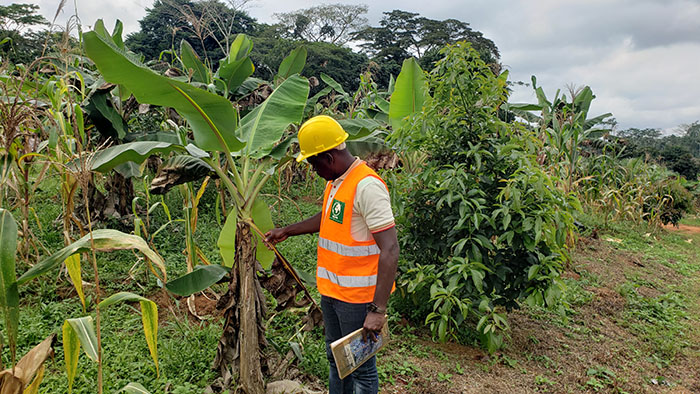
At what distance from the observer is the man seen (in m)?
2.06

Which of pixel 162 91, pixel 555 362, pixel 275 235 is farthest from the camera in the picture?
pixel 555 362

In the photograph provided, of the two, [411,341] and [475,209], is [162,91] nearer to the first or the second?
[475,209]

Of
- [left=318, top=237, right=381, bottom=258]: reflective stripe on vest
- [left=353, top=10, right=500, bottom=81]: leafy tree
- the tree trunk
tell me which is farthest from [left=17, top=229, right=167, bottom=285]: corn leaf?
[left=353, top=10, right=500, bottom=81]: leafy tree

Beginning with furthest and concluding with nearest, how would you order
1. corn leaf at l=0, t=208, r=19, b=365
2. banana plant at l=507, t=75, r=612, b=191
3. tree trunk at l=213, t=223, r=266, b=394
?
banana plant at l=507, t=75, r=612, b=191 → tree trunk at l=213, t=223, r=266, b=394 → corn leaf at l=0, t=208, r=19, b=365

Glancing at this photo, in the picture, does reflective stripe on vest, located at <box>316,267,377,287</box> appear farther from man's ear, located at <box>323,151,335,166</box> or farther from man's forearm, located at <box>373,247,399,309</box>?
man's ear, located at <box>323,151,335,166</box>

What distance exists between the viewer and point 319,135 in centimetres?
208

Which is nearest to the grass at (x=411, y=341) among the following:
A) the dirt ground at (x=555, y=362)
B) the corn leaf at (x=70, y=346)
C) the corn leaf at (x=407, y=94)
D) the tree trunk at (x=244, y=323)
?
the dirt ground at (x=555, y=362)

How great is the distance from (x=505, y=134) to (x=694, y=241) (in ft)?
27.1

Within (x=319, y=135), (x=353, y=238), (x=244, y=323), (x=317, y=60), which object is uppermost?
(x=317, y=60)

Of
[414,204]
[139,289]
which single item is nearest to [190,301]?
[139,289]

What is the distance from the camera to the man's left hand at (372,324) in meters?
2.07

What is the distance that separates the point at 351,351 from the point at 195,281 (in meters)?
1.14

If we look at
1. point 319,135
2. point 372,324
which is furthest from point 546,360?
point 319,135

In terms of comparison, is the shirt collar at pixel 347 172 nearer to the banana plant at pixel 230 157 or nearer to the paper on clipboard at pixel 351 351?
the banana plant at pixel 230 157
